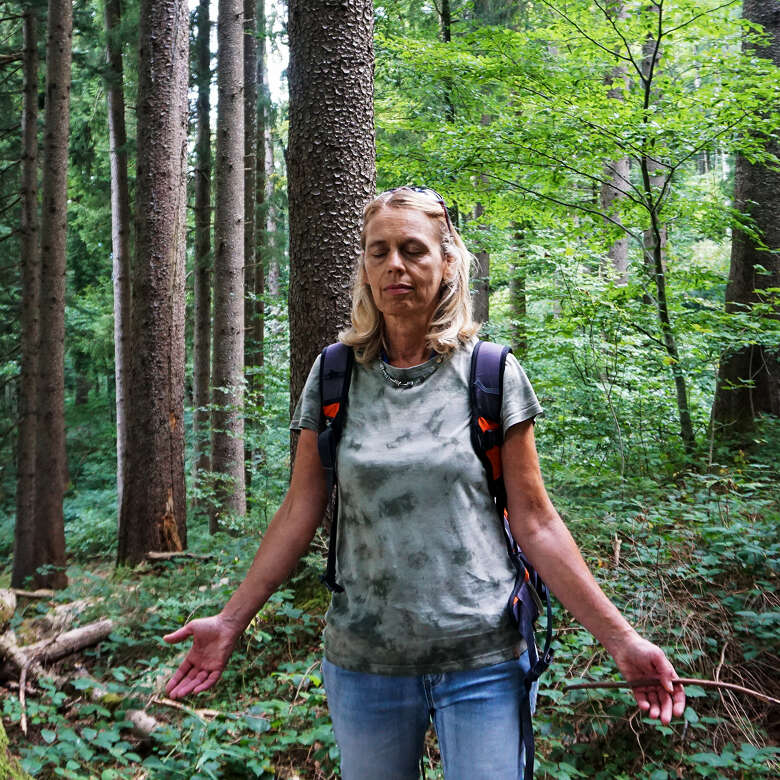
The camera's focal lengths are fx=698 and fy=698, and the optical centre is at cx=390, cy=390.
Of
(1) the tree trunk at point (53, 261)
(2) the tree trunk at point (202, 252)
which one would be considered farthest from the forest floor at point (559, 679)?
(2) the tree trunk at point (202, 252)

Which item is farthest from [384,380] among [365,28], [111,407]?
[111,407]

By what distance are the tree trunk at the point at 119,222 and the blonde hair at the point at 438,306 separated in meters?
11.1

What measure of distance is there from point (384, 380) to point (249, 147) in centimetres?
1506

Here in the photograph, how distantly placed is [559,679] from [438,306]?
2287 millimetres

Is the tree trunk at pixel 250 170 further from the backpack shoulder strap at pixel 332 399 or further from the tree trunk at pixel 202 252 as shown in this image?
the backpack shoulder strap at pixel 332 399

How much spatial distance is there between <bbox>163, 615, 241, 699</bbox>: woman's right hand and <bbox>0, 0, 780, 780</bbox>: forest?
33.9 inches

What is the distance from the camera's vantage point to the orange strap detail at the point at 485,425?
1.85 m

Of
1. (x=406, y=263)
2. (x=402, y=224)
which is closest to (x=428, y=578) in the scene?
(x=406, y=263)

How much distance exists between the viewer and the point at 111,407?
2508cm

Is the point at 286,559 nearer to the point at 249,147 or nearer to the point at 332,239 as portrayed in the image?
the point at 332,239

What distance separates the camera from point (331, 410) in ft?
6.64

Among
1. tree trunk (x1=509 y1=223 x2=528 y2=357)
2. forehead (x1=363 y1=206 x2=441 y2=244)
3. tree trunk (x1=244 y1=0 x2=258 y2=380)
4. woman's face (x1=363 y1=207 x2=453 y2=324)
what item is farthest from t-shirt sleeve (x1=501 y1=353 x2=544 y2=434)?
tree trunk (x1=244 y1=0 x2=258 y2=380)

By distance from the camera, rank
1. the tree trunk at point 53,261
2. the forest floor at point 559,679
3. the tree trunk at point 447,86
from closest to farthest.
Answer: the forest floor at point 559,679
the tree trunk at point 53,261
the tree trunk at point 447,86

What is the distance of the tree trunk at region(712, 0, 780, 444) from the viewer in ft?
24.5
